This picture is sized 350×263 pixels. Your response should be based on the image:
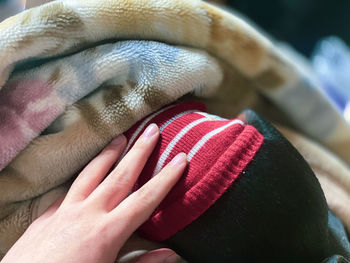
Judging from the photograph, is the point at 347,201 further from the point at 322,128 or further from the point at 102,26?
the point at 102,26

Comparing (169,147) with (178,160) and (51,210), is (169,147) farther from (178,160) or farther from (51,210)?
(51,210)

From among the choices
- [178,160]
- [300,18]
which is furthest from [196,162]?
[300,18]

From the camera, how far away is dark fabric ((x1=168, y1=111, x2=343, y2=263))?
0.38 metres

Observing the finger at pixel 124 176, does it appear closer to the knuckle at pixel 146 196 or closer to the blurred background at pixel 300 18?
the knuckle at pixel 146 196

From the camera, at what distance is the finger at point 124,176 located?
0.41 meters

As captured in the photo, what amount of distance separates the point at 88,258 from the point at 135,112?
17 cm

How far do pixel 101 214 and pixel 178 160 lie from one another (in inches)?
3.8

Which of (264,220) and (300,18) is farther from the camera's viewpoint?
(300,18)

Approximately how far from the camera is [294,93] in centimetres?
61

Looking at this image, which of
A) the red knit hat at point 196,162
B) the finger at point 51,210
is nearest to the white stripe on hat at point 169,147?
the red knit hat at point 196,162

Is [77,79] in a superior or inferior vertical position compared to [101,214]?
superior

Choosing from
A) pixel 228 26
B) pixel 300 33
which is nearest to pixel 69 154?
pixel 228 26

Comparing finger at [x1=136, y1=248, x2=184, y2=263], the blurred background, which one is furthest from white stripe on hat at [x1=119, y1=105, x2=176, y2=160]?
the blurred background

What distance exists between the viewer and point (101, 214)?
1.31 feet
